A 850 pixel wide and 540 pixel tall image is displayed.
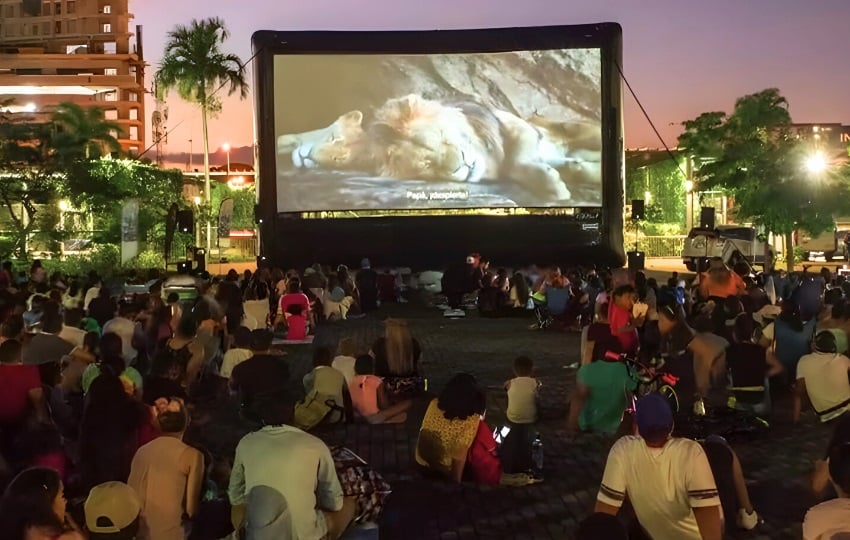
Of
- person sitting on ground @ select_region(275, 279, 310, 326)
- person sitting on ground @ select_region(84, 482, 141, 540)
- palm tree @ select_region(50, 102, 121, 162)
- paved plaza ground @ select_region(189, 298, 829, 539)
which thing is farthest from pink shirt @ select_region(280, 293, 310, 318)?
palm tree @ select_region(50, 102, 121, 162)

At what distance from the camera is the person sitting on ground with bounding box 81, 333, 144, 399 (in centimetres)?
680

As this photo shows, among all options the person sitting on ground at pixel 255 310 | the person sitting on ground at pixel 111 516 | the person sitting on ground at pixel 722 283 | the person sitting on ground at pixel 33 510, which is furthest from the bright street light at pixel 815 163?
the person sitting on ground at pixel 33 510

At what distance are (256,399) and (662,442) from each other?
6.25 ft

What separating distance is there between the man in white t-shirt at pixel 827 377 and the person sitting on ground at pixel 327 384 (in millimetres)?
3924

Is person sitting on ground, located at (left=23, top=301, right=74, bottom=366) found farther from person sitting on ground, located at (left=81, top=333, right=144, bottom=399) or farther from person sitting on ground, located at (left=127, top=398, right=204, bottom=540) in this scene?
person sitting on ground, located at (left=127, top=398, right=204, bottom=540)

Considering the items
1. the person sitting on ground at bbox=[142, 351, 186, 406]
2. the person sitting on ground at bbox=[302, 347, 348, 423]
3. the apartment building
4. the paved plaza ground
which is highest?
the apartment building

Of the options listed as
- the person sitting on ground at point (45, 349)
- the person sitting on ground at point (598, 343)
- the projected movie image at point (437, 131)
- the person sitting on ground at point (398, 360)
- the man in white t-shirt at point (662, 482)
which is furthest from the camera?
the projected movie image at point (437, 131)

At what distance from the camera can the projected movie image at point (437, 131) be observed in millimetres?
22516

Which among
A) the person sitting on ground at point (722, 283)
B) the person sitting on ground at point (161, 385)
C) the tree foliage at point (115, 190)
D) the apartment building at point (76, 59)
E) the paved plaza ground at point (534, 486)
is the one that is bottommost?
the paved plaza ground at point (534, 486)

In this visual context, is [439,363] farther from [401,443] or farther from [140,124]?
[140,124]

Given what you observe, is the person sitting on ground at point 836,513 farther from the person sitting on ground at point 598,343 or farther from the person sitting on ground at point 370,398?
the person sitting on ground at point 370,398

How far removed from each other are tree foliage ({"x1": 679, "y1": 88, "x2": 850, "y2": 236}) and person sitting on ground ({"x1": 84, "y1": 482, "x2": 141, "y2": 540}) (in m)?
22.7

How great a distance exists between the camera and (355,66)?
2252 centimetres

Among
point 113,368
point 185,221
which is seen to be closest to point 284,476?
point 113,368
